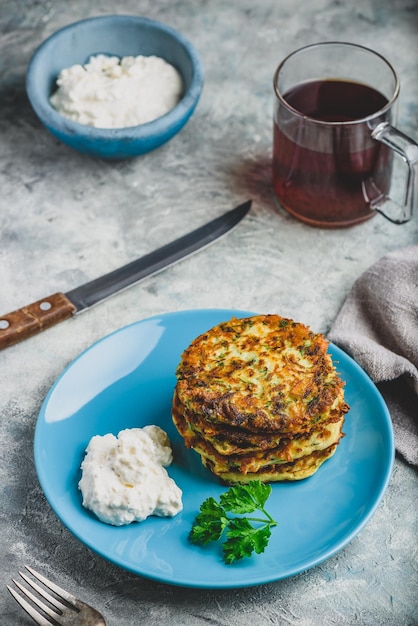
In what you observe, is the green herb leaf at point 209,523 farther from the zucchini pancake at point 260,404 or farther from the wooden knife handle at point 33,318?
the wooden knife handle at point 33,318

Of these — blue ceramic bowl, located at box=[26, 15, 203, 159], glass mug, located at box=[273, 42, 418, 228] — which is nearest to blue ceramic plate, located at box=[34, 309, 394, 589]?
glass mug, located at box=[273, 42, 418, 228]

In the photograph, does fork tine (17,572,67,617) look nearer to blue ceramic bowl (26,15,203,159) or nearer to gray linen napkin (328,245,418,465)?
gray linen napkin (328,245,418,465)

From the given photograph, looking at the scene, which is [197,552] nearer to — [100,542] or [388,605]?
[100,542]

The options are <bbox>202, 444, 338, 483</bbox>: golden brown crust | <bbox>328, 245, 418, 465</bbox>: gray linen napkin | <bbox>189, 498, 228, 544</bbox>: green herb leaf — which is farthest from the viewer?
<bbox>328, 245, 418, 465</bbox>: gray linen napkin

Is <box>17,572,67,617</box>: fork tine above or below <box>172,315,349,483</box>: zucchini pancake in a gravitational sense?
below

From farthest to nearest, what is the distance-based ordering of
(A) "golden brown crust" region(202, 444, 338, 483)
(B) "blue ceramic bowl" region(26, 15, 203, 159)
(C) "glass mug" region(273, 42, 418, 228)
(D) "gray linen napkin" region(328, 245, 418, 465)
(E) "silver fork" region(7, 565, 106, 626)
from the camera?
(B) "blue ceramic bowl" region(26, 15, 203, 159) < (C) "glass mug" region(273, 42, 418, 228) < (D) "gray linen napkin" region(328, 245, 418, 465) < (A) "golden brown crust" region(202, 444, 338, 483) < (E) "silver fork" region(7, 565, 106, 626)

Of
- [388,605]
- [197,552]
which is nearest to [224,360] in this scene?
[197,552]

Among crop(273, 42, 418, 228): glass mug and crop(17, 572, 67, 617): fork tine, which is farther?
crop(273, 42, 418, 228): glass mug

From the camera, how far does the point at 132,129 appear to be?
285 cm

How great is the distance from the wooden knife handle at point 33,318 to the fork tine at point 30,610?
30.9 inches

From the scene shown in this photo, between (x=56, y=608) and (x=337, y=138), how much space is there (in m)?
1.52

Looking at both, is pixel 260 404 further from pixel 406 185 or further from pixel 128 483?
pixel 406 185

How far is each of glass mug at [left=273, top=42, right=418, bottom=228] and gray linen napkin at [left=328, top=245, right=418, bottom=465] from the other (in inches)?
9.6

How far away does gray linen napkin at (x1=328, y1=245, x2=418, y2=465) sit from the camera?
7.88 feet
